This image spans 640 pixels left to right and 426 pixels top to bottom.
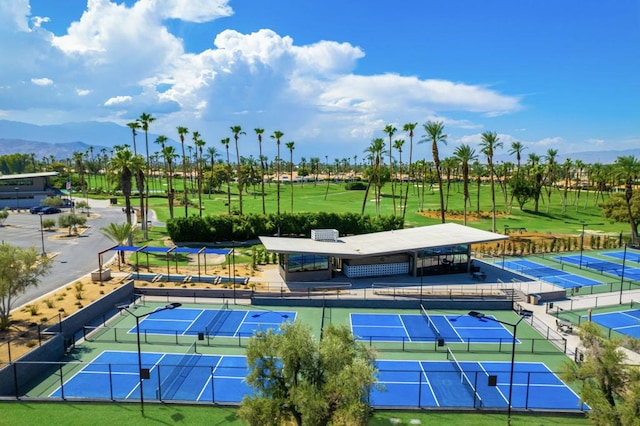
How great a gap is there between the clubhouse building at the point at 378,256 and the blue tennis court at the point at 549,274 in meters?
7.08

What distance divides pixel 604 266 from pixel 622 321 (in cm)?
1935

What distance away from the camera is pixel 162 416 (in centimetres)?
1980

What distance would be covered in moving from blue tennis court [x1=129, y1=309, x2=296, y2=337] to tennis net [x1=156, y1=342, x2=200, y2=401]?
2019mm

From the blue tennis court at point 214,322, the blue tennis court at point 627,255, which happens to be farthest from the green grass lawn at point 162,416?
the blue tennis court at point 627,255

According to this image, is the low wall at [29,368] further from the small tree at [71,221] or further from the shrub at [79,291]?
the small tree at [71,221]

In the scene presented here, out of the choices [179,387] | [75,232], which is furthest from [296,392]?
[75,232]

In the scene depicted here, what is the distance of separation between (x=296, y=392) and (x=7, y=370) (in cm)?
1710

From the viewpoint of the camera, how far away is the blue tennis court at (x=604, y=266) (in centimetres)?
4719

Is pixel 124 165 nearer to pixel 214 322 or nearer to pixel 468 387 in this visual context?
pixel 214 322

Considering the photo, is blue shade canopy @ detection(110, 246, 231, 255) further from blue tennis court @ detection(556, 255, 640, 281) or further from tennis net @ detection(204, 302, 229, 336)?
blue tennis court @ detection(556, 255, 640, 281)

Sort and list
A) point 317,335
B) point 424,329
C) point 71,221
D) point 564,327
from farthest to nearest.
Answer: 1. point 71,221
2. point 564,327
3. point 424,329
4. point 317,335

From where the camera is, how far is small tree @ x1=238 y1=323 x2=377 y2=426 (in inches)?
564

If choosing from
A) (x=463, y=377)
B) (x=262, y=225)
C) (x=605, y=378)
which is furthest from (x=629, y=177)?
(x=605, y=378)

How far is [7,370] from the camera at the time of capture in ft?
71.5
